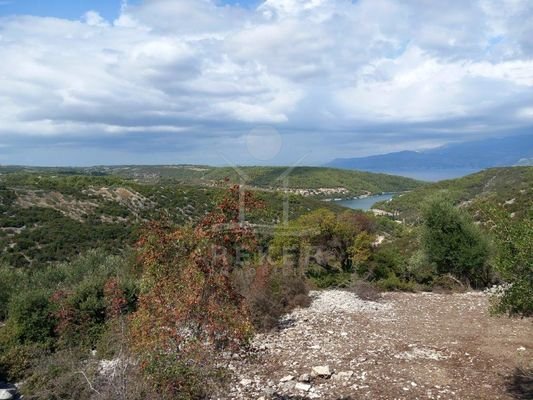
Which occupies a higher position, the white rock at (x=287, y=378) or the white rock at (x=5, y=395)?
the white rock at (x=287, y=378)

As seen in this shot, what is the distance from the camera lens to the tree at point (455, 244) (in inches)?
932

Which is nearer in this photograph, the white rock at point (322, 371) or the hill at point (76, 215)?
the white rock at point (322, 371)

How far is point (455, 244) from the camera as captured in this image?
24.1 meters

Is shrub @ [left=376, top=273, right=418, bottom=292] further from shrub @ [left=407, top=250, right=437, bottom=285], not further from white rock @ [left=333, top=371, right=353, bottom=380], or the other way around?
white rock @ [left=333, top=371, right=353, bottom=380]

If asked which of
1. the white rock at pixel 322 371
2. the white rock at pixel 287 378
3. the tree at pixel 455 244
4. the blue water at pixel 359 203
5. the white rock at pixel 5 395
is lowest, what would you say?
the blue water at pixel 359 203

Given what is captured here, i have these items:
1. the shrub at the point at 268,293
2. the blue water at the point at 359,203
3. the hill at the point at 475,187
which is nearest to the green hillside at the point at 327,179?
the blue water at the point at 359,203

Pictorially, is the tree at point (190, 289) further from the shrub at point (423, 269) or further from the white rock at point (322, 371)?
the shrub at point (423, 269)

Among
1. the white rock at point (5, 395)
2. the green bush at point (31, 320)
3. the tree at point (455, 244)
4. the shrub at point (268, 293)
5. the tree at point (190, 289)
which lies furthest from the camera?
the tree at point (455, 244)

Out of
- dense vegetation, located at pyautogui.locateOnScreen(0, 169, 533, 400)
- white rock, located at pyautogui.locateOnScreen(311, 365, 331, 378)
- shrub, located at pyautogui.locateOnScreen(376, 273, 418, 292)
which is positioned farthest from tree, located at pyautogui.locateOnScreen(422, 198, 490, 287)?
white rock, located at pyautogui.locateOnScreen(311, 365, 331, 378)

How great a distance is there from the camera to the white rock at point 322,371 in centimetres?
1118

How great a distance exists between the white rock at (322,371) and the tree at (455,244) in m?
15.4

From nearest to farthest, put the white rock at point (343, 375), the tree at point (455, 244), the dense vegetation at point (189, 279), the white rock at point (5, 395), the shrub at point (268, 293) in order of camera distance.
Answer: the dense vegetation at point (189, 279), the white rock at point (5, 395), the white rock at point (343, 375), the shrub at point (268, 293), the tree at point (455, 244)

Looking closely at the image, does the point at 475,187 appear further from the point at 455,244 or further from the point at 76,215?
the point at 76,215

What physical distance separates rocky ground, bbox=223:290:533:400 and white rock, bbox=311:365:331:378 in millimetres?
24
